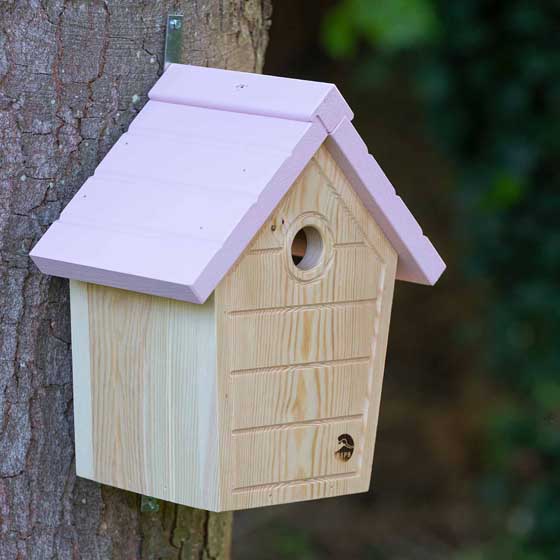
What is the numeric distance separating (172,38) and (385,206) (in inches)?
17.4

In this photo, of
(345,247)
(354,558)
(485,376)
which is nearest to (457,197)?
(485,376)

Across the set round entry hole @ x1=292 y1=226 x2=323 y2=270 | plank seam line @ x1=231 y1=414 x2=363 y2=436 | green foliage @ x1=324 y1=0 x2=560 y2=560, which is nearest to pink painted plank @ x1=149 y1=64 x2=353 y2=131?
round entry hole @ x1=292 y1=226 x2=323 y2=270

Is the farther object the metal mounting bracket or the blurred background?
the blurred background

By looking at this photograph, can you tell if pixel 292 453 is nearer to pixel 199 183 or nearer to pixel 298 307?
pixel 298 307

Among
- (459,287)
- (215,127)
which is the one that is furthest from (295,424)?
(459,287)

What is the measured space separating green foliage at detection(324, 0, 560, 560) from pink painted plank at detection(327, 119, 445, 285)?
7.33 feet

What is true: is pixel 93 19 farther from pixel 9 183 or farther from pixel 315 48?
pixel 315 48

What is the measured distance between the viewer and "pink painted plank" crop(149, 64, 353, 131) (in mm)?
1533

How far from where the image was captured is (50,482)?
173 cm

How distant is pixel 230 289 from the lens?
150cm

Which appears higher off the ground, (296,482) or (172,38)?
(172,38)

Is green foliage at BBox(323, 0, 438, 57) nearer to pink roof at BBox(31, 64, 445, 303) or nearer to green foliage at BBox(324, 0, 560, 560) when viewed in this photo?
green foliage at BBox(324, 0, 560, 560)

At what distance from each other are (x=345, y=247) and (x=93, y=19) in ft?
1.71

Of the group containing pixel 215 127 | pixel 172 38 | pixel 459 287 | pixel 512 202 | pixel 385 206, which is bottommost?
pixel 459 287
